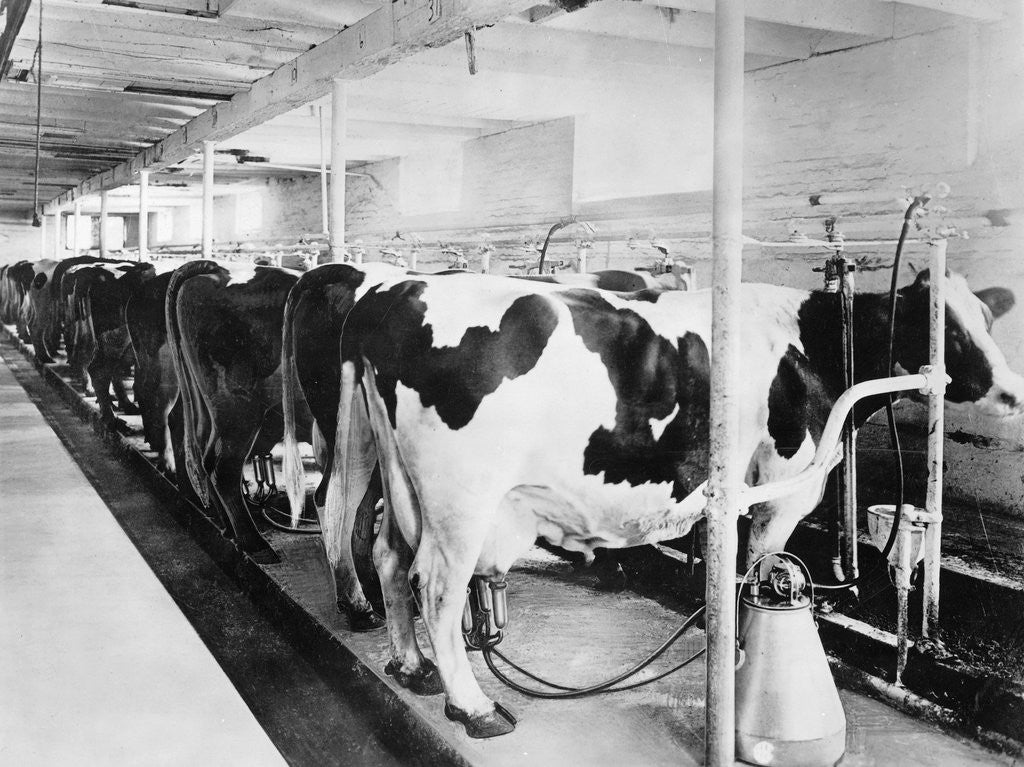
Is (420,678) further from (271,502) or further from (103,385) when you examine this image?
(103,385)

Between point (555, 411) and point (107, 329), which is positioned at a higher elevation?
point (107, 329)

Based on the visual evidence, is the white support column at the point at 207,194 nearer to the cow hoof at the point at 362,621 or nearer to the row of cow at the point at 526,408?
the row of cow at the point at 526,408

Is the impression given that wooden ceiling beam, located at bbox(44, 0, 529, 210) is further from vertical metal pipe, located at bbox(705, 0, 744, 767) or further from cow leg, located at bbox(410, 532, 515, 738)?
cow leg, located at bbox(410, 532, 515, 738)

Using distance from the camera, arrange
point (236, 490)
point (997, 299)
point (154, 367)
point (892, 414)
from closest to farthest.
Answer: point (892, 414) < point (997, 299) < point (236, 490) < point (154, 367)

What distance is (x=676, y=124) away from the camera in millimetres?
7008

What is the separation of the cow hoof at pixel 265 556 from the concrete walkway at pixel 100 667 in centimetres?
67

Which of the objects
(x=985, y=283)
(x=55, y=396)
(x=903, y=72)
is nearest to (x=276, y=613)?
(x=985, y=283)

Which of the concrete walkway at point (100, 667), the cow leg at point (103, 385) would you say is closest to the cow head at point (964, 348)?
the concrete walkway at point (100, 667)

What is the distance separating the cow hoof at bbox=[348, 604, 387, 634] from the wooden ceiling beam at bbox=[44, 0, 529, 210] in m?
2.46

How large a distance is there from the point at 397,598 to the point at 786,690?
4.41 feet

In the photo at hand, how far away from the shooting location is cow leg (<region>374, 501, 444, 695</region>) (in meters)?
3.07

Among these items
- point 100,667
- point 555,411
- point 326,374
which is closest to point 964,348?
point 555,411

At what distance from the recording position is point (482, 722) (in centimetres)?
271

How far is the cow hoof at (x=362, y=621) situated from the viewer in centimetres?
353
